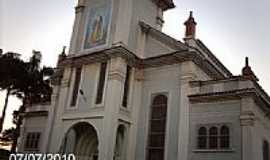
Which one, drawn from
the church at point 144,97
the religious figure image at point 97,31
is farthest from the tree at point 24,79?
the religious figure image at point 97,31

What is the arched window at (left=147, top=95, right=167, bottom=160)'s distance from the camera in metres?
20.1

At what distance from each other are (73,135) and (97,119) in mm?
3107

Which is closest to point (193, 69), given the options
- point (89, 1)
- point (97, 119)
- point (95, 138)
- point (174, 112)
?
point (174, 112)

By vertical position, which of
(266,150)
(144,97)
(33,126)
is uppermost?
(144,97)

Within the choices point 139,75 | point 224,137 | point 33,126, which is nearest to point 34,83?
point 33,126

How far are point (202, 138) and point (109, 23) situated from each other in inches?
396

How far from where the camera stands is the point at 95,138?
22453 mm

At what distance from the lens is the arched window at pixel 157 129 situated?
791 inches

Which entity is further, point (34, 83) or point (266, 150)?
point (34, 83)

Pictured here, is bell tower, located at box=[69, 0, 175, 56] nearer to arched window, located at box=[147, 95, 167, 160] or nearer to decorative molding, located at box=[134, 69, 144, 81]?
decorative molding, located at box=[134, 69, 144, 81]

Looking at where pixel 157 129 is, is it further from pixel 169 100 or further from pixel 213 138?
pixel 213 138

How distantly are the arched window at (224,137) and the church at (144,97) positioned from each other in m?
0.05

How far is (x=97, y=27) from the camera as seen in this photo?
23.7 meters

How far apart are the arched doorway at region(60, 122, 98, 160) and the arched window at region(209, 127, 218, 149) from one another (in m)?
7.75
